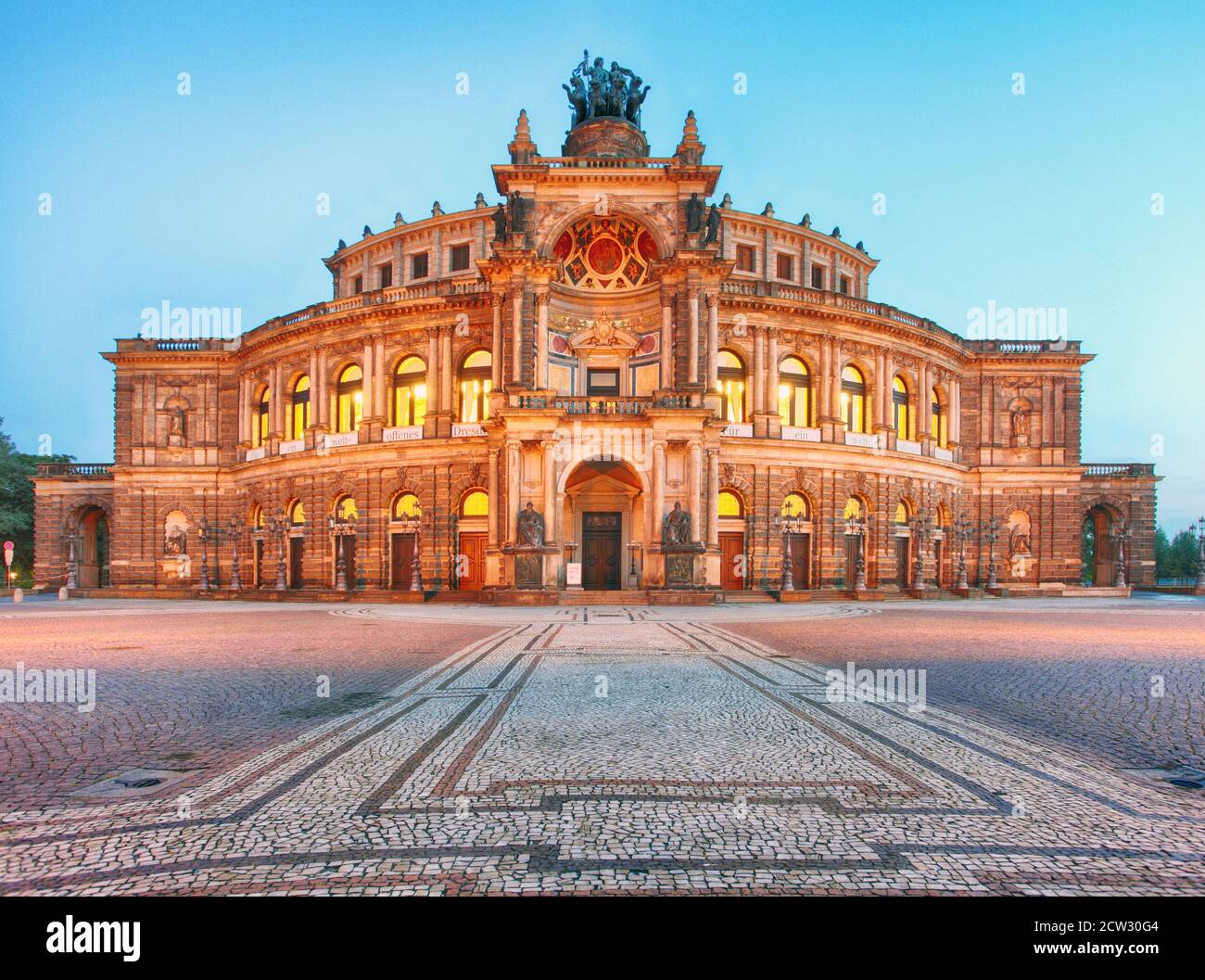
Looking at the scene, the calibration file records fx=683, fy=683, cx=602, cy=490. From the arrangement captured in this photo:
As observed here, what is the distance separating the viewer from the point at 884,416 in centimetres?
3925

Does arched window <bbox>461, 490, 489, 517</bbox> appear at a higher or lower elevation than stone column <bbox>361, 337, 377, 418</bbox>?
lower

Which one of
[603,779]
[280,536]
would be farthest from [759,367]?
[603,779]

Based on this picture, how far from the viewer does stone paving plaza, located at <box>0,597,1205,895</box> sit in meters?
3.89

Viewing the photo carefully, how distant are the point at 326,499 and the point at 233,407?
40.1 feet

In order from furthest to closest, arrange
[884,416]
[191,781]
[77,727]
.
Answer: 1. [884,416]
2. [77,727]
3. [191,781]

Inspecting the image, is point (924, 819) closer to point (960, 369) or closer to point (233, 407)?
point (960, 369)

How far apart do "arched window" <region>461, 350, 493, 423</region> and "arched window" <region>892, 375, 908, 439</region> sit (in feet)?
78.2

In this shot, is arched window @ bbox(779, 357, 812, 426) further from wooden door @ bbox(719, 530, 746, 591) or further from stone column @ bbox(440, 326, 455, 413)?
stone column @ bbox(440, 326, 455, 413)

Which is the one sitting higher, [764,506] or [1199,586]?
[764,506]

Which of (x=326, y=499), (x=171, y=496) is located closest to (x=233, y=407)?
(x=171, y=496)

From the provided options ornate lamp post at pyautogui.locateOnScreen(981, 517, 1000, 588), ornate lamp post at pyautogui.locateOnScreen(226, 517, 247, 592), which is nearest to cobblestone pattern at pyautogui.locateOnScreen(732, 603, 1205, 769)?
ornate lamp post at pyautogui.locateOnScreen(981, 517, 1000, 588)

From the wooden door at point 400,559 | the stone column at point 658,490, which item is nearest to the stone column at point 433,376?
the wooden door at point 400,559

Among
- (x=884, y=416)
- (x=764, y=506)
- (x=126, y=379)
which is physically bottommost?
(x=764, y=506)

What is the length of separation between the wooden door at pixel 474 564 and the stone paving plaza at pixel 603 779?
2487 cm
